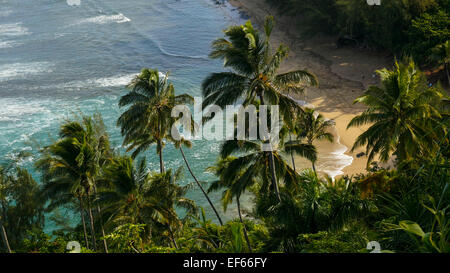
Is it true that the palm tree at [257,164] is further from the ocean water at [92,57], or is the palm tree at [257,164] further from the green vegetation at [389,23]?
the green vegetation at [389,23]

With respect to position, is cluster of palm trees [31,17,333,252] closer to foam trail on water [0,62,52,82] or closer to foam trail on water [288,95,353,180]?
foam trail on water [288,95,353,180]

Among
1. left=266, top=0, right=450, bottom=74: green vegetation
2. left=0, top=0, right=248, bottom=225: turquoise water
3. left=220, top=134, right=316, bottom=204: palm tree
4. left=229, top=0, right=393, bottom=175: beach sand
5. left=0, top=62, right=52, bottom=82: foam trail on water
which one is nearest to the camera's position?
left=220, top=134, right=316, bottom=204: palm tree

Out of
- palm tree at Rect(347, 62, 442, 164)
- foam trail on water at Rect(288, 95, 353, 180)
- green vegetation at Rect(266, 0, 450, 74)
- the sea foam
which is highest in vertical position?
the sea foam

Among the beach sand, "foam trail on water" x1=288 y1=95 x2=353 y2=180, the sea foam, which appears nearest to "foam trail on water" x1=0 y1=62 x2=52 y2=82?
the sea foam

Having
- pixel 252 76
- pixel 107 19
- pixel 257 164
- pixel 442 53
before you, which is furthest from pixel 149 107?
pixel 107 19

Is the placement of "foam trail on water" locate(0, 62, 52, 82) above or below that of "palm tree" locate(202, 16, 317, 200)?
below

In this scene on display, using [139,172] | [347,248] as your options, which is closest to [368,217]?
[347,248]

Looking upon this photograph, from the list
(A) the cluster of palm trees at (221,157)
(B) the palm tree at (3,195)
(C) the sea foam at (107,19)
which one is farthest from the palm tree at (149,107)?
(C) the sea foam at (107,19)
